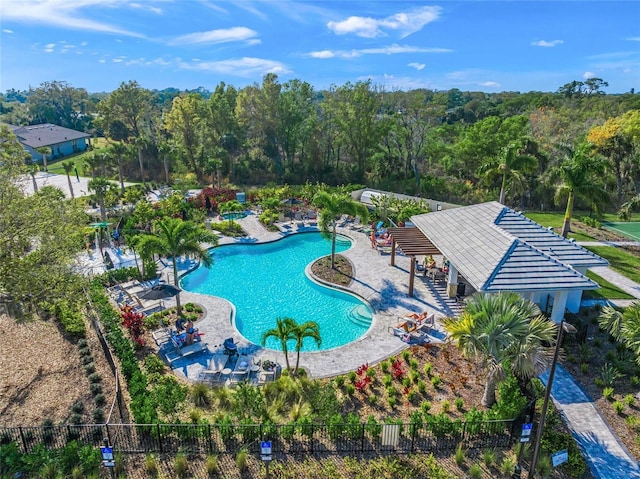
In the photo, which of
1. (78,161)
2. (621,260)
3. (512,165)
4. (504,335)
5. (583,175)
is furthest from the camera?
(78,161)

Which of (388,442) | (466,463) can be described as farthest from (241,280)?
(466,463)

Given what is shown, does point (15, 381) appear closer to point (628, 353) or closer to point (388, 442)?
point (388, 442)

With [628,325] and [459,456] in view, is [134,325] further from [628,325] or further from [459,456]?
[628,325]

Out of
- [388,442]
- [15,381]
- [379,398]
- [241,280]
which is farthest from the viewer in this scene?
[241,280]

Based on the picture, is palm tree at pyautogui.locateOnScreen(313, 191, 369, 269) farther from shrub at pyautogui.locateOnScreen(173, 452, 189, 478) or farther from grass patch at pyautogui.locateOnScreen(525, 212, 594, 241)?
grass patch at pyautogui.locateOnScreen(525, 212, 594, 241)

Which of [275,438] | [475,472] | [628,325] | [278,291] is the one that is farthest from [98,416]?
[628,325]

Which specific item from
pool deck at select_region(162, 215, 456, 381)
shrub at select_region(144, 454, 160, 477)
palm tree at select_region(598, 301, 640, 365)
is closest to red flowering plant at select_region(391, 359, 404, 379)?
pool deck at select_region(162, 215, 456, 381)
